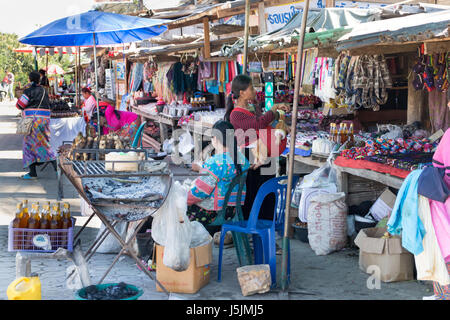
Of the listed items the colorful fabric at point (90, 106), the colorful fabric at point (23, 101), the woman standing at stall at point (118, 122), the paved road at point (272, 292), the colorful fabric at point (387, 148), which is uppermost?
the colorful fabric at point (23, 101)

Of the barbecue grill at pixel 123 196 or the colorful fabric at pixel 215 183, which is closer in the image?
the barbecue grill at pixel 123 196

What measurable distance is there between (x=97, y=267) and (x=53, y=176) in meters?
6.06

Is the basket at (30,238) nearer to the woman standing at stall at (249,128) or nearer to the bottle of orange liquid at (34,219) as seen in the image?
the bottle of orange liquid at (34,219)

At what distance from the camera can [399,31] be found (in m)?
5.21

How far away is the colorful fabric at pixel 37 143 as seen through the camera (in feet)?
34.8

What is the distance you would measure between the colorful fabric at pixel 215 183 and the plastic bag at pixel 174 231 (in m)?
0.59

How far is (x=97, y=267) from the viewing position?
5.52 meters

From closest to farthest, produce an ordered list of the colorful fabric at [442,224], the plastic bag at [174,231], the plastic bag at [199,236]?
the colorful fabric at [442,224]
the plastic bag at [174,231]
the plastic bag at [199,236]

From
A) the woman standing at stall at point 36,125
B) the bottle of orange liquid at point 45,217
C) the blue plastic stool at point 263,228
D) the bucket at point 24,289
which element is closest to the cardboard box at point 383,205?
the blue plastic stool at point 263,228

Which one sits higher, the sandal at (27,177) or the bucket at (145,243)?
the bucket at (145,243)

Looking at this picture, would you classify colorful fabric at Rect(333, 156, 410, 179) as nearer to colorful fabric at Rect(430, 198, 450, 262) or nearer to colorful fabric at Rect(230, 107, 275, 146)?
colorful fabric at Rect(230, 107, 275, 146)

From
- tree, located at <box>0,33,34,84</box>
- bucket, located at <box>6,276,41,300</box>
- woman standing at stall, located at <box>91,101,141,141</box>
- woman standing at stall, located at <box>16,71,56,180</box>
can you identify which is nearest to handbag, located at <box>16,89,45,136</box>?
woman standing at stall, located at <box>16,71,56,180</box>

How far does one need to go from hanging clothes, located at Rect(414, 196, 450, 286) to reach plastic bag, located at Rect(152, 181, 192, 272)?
1751 millimetres

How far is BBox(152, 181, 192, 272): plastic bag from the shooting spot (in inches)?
177
